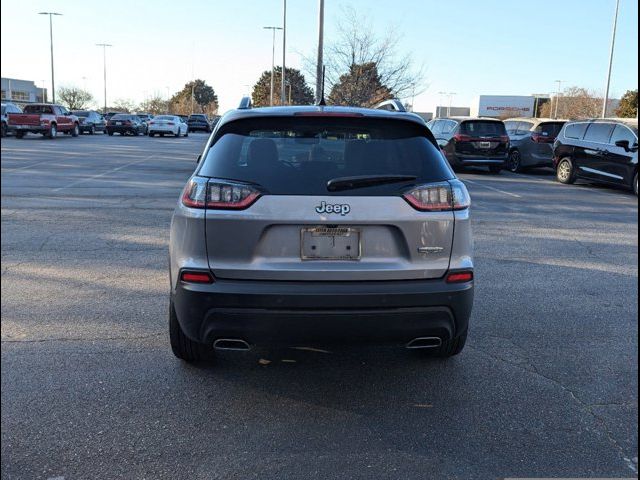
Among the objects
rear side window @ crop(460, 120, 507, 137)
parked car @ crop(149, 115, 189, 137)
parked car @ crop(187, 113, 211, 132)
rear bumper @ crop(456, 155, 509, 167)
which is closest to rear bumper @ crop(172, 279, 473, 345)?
rear bumper @ crop(456, 155, 509, 167)

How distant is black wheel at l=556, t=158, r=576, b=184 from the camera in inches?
631

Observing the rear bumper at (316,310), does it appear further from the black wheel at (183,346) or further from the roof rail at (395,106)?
the roof rail at (395,106)

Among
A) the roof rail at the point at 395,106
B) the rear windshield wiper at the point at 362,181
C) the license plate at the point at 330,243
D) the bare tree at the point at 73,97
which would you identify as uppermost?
the bare tree at the point at 73,97

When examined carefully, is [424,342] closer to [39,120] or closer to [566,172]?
[566,172]

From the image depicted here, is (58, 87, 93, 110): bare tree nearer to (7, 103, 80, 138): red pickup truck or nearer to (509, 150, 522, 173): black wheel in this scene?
(7, 103, 80, 138): red pickup truck

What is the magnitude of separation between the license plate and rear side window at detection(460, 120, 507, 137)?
15905 millimetres

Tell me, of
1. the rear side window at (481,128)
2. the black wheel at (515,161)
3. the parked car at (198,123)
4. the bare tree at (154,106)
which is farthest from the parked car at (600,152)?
the bare tree at (154,106)

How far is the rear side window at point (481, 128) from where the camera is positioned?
18.1 m

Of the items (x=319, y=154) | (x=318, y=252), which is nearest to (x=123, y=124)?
(x=319, y=154)

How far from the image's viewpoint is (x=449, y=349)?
3.99m

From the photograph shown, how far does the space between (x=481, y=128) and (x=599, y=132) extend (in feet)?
12.7

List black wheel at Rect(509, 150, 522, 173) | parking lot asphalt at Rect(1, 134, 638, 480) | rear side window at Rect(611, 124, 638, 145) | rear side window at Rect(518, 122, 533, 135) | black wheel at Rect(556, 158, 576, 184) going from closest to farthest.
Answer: parking lot asphalt at Rect(1, 134, 638, 480) → rear side window at Rect(611, 124, 638, 145) → black wheel at Rect(556, 158, 576, 184) → black wheel at Rect(509, 150, 522, 173) → rear side window at Rect(518, 122, 533, 135)

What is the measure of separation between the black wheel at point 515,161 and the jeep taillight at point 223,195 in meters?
18.0

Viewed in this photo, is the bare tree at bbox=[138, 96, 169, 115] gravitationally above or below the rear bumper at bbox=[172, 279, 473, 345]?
above
